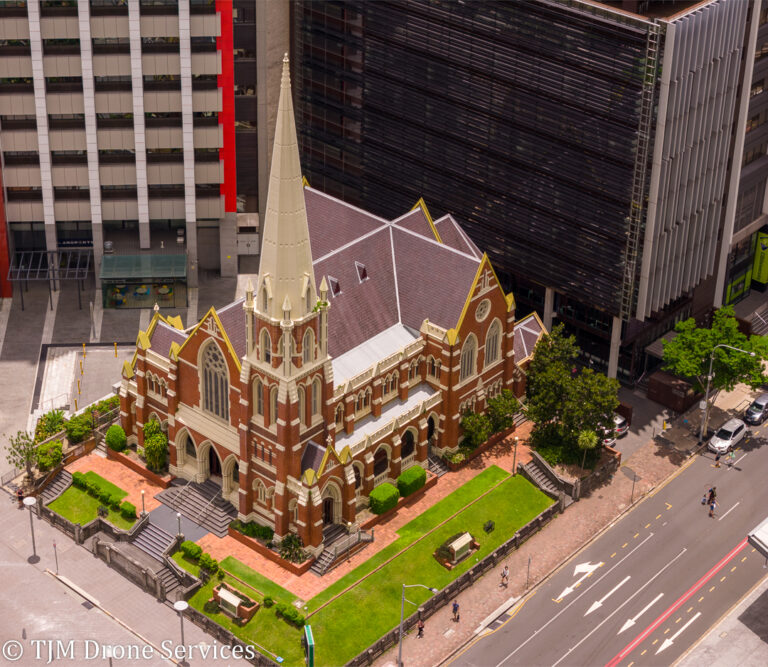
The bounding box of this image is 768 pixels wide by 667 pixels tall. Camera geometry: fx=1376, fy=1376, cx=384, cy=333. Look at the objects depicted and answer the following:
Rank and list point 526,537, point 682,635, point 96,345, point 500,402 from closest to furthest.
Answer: point 682,635, point 526,537, point 500,402, point 96,345

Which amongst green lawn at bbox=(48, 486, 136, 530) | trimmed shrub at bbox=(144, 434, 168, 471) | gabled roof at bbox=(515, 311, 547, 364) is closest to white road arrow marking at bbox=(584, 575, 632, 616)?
gabled roof at bbox=(515, 311, 547, 364)

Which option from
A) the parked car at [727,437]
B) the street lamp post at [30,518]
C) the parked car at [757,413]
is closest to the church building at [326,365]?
the street lamp post at [30,518]

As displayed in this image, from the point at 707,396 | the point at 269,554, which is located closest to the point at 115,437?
the point at 269,554

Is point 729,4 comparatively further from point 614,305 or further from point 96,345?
point 96,345

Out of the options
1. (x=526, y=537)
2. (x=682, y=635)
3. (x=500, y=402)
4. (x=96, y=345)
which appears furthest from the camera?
(x=96, y=345)

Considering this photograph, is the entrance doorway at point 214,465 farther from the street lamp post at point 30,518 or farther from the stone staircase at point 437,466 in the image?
the stone staircase at point 437,466

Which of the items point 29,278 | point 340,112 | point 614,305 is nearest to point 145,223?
point 29,278
